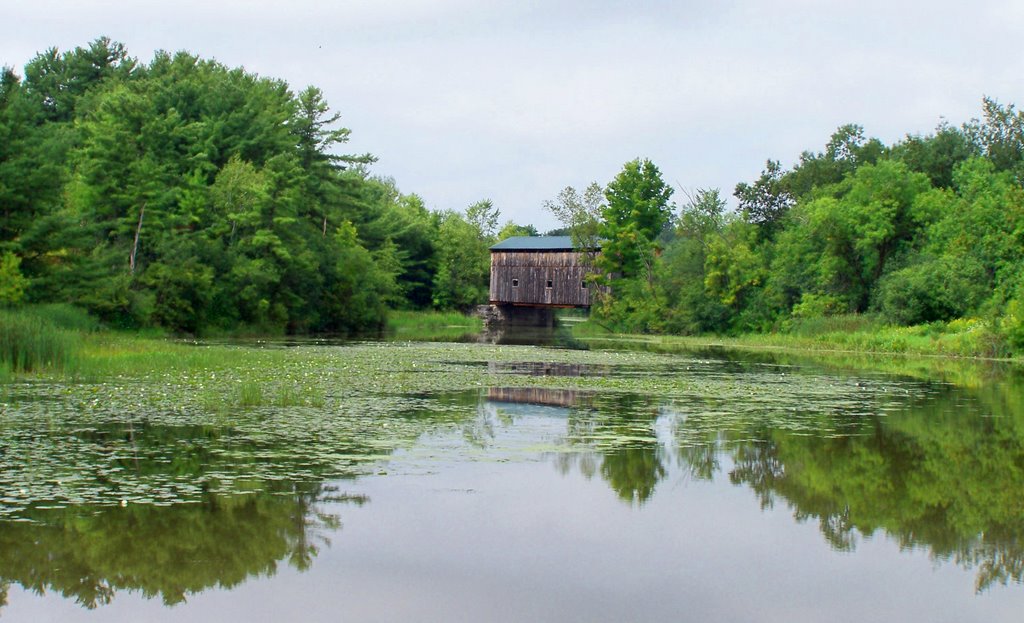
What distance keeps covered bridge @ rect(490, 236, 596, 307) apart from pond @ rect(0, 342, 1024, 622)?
2065 inches

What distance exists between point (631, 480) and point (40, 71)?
6287cm

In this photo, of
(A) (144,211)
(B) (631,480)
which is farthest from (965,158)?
(B) (631,480)

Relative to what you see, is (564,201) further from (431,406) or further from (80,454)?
(80,454)

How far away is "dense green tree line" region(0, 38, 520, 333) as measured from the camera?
3291 centimetres

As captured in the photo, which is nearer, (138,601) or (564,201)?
(138,601)

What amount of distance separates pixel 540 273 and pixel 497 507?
63.1 m

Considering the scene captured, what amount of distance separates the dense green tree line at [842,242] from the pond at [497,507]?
24.3m

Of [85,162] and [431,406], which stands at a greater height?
[85,162]

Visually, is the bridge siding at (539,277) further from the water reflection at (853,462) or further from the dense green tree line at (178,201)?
the water reflection at (853,462)

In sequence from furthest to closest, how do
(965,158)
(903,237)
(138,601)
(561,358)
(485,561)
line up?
(965,158) < (903,237) < (561,358) < (485,561) < (138,601)

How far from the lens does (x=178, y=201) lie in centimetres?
4534

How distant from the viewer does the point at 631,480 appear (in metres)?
11.6

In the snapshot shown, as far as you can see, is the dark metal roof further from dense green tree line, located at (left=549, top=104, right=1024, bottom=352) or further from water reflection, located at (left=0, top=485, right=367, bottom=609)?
water reflection, located at (left=0, top=485, right=367, bottom=609)

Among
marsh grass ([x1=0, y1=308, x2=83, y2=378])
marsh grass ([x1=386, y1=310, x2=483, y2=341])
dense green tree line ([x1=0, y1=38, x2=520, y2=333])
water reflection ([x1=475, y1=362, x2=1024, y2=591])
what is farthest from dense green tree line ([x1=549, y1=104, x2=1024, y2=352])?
marsh grass ([x1=0, y1=308, x2=83, y2=378])
